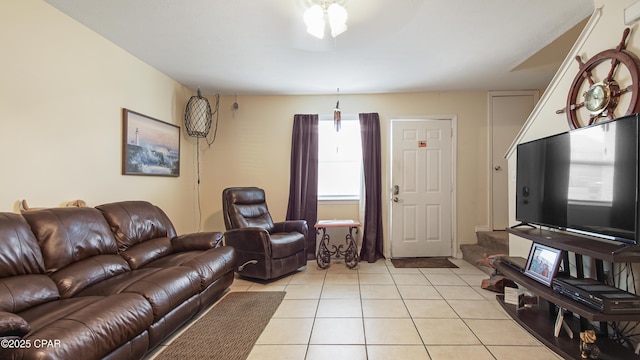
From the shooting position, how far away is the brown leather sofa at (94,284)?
48.9 inches

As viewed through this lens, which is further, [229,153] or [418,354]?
[229,153]

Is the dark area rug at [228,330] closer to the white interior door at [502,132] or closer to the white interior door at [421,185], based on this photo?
the white interior door at [421,185]

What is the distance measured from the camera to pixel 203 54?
9.53 feet

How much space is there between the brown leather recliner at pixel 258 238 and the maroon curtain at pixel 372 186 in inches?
38.1

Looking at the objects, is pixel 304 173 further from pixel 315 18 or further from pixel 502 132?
pixel 502 132

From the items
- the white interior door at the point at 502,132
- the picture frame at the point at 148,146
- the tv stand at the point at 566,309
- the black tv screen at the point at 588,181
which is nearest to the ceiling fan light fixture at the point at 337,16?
the black tv screen at the point at 588,181

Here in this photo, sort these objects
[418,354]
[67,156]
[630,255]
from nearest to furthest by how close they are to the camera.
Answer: [630,255] → [418,354] → [67,156]

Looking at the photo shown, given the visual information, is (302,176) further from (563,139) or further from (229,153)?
(563,139)

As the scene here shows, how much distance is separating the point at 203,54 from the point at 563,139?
3233mm

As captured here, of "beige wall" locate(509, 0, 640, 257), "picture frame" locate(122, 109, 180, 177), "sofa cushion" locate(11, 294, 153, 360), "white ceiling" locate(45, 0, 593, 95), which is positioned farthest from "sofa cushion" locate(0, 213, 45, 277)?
"beige wall" locate(509, 0, 640, 257)

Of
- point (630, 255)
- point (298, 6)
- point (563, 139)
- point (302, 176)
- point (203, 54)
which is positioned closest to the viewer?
point (630, 255)

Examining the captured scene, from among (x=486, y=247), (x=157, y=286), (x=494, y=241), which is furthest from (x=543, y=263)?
(x=157, y=286)

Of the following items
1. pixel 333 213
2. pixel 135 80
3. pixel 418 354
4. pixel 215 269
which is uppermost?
pixel 135 80

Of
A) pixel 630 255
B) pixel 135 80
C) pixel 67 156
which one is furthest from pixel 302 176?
pixel 630 255
